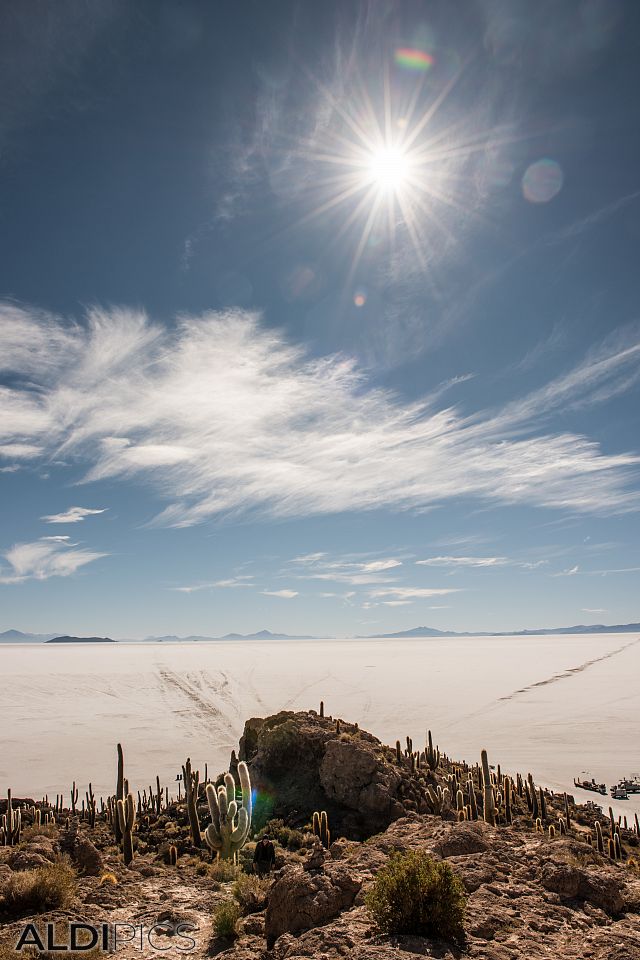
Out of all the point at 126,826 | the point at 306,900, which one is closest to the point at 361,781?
the point at 126,826

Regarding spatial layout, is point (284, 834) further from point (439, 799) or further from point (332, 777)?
point (439, 799)

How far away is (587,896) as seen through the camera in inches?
346

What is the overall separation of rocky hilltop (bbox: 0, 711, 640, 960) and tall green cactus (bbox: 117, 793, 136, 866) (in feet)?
1.98

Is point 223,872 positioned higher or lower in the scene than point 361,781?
lower

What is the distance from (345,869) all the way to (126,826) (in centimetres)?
1063

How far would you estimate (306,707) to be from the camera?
6078cm

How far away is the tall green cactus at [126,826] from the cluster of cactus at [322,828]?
5.47 metres

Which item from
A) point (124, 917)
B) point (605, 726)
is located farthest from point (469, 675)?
point (124, 917)

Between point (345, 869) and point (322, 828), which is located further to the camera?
point (322, 828)

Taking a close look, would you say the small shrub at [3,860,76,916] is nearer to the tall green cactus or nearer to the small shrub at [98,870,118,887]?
the small shrub at [98,870,118,887]

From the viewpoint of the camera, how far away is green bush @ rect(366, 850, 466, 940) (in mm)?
7574

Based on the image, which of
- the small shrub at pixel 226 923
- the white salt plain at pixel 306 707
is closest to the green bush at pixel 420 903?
the small shrub at pixel 226 923

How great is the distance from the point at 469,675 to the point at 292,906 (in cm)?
8791

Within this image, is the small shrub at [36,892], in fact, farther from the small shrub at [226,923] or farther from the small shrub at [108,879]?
the small shrub at [226,923]
